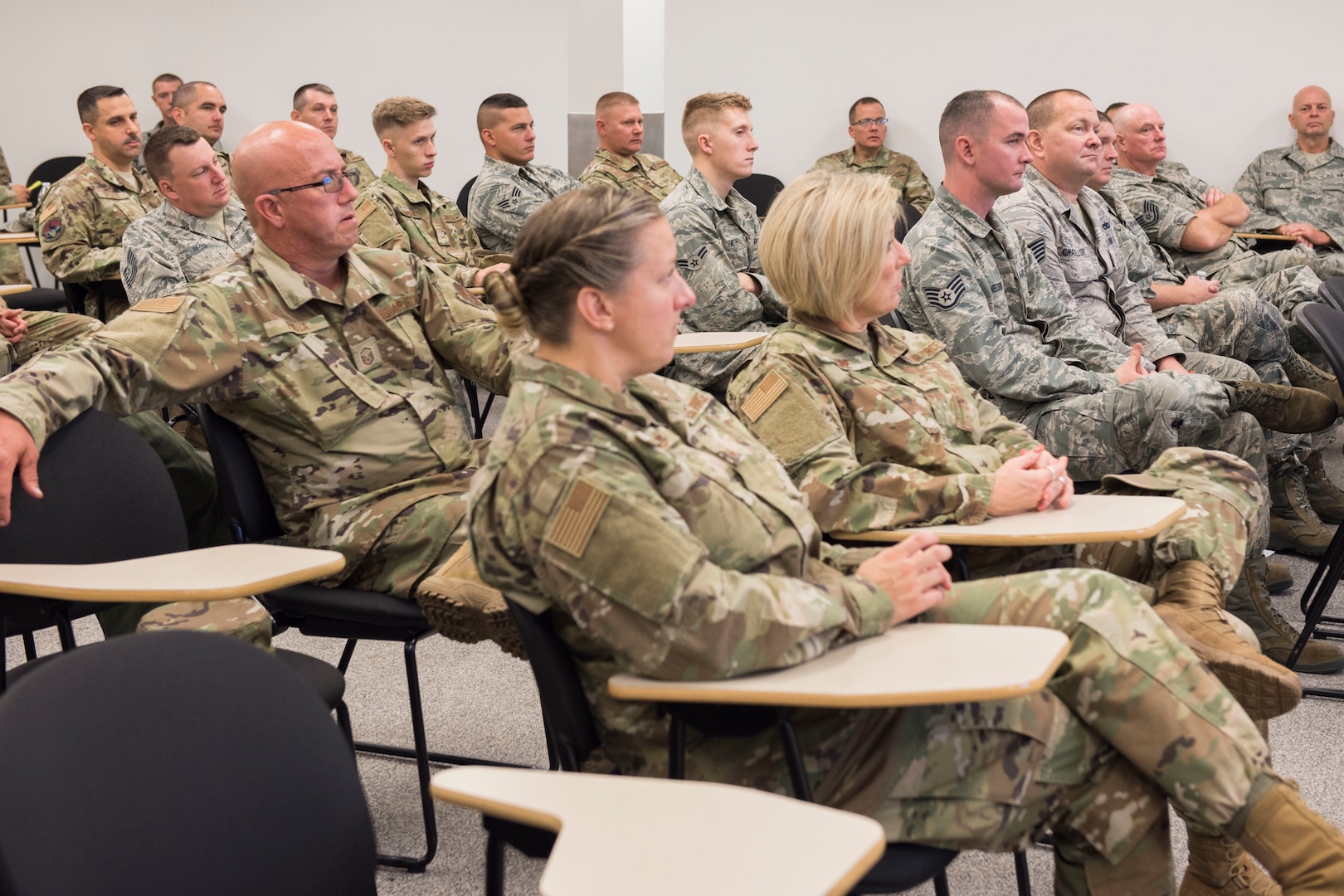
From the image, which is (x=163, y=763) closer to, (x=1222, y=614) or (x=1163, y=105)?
(x=1222, y=614)

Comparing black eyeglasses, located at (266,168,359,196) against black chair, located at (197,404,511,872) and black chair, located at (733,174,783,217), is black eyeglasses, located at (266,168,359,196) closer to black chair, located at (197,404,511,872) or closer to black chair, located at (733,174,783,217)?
black chair, located at (197,404,511,872)

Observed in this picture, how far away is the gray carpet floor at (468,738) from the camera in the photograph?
212 centimetres

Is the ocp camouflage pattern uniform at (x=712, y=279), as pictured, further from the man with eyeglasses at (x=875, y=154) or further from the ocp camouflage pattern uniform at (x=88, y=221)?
the man with eyeglasses at (x=875, y=154)

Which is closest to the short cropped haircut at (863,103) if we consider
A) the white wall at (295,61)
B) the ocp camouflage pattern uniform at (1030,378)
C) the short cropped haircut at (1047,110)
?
the white wall at (295,61)

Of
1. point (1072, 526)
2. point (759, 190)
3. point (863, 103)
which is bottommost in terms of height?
point (759, 190)

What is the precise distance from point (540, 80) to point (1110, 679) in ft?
25.9

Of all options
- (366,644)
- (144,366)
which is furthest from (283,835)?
(366,644)

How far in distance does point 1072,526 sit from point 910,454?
35 centimetres

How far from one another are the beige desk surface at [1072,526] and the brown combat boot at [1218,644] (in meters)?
0.16

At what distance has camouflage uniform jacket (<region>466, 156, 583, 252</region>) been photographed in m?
5.55

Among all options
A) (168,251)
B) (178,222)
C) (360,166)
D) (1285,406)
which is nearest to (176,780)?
(1285,406)

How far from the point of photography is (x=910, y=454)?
7.05ft

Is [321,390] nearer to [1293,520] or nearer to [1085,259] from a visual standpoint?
[1085,259]

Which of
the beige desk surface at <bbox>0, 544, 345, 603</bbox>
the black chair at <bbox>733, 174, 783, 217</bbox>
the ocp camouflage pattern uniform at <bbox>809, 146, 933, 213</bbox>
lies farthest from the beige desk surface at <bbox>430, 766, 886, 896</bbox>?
the ocp camouflage pattern uniform at <bbox>809, 146, 933, 213</bbox>
